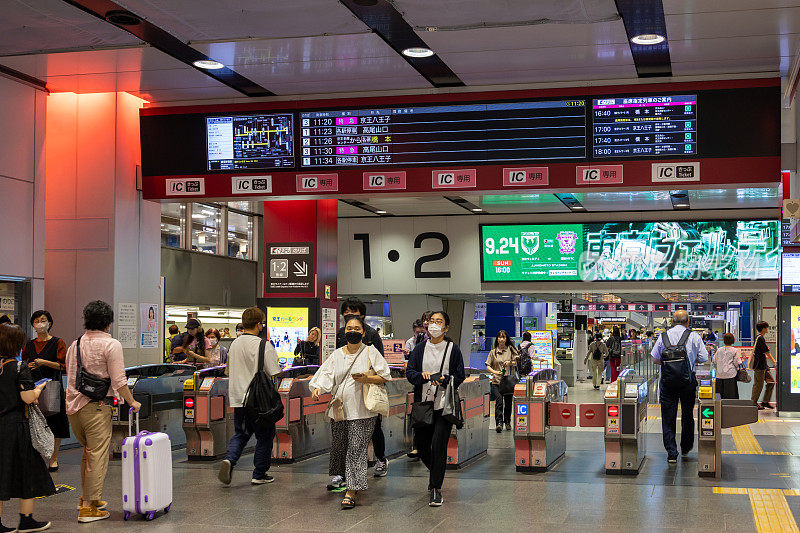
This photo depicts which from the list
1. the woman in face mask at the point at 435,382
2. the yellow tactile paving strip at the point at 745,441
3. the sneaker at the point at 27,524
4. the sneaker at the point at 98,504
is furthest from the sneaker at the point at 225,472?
the yellow tactile paving strip at the point at 745,441

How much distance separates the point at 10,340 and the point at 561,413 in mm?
5496

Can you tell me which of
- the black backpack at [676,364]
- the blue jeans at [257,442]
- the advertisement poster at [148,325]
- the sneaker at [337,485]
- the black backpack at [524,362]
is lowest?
the sneaker at [337,485]

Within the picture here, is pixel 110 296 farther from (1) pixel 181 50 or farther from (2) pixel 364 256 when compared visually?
(2) pixel 364 256

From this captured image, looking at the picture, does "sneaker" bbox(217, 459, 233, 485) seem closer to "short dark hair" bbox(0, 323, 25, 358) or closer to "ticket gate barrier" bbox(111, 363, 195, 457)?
"short dark hair" bbox(0, 323, 25, 358)

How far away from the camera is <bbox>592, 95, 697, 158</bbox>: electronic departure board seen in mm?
9289

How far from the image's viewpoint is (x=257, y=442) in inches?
328

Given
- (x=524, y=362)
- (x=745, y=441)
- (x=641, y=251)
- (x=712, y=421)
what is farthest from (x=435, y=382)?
(x=641, y=251)

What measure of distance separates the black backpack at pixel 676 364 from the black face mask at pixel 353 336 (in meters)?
3.70

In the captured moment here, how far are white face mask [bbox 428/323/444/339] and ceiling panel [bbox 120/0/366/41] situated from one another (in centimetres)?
275

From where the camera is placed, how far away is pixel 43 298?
412 inches

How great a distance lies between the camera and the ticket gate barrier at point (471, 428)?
9508 millimetres

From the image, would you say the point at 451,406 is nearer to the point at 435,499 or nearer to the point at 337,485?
the point at 435,499

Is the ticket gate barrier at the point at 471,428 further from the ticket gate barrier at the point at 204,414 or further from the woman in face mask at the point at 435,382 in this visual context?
the ticket gate barrier at the point at 204,414

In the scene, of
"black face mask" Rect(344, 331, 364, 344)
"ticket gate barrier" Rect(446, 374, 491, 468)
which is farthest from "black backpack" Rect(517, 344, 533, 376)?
"black face mask" Rect(344, 331, 364, 344)
